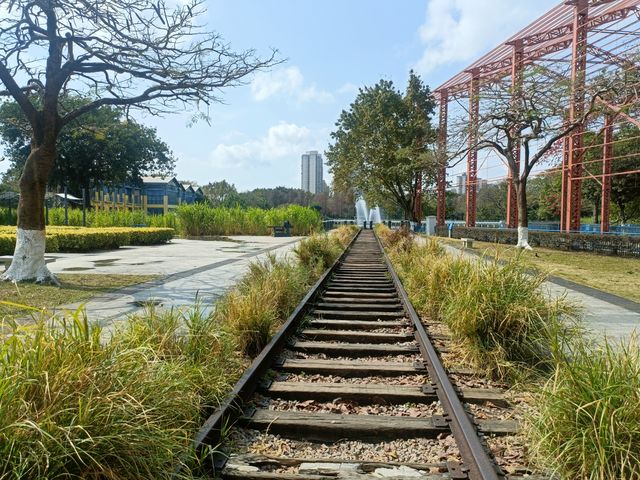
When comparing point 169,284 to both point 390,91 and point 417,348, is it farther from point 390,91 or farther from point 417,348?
point 390,91

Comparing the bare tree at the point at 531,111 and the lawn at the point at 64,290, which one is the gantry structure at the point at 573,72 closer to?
the bare tree at the point at 531,111

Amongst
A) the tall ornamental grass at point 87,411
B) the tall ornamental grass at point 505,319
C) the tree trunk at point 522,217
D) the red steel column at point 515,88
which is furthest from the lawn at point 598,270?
the red steel column at point 515,88

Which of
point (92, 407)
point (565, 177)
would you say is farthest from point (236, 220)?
point (92, 407)

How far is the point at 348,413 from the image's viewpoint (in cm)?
340

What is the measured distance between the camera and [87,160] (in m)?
48.2

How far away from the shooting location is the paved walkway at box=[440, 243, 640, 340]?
18.8 ft

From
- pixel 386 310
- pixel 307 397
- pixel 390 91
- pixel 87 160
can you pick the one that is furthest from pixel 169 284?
pixel 87 160

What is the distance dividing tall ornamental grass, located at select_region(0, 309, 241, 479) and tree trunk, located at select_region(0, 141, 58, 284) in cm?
756

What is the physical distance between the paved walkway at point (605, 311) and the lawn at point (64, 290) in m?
6.08

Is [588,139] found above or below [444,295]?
above

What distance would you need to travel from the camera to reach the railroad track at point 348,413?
2596 millimetres

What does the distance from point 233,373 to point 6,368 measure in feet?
6.46

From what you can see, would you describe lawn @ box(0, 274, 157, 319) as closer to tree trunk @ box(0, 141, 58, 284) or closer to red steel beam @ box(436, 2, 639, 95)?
tree trunk @ box(0, 141, 58, 284)

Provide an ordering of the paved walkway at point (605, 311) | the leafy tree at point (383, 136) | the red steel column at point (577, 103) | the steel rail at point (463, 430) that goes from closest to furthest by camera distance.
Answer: the steel rail at point (463, 430) → the paved walkway at point (605, 311) → the red steel column at point (577, 103) → the leafy tree at point (383, 136)
